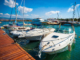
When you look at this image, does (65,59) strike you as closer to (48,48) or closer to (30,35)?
(48,48)

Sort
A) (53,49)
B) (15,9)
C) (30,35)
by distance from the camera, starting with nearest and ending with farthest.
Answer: (53,49) → (30,35) → (15,9)

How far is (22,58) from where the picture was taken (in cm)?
506

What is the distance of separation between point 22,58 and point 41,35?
8.09 m

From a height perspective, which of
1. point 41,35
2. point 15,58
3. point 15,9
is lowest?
point 15,58

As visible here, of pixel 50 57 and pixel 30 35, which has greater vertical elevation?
pixel 30 35

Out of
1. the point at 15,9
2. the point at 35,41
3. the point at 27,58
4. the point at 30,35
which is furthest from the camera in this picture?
the point at 15,9

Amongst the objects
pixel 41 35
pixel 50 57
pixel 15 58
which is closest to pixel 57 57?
pixel 50 57

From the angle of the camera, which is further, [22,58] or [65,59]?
[65,59]

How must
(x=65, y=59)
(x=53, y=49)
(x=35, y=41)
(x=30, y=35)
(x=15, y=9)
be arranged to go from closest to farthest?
(x=53, y=49), (x=65, y=59), (x=30, y=35), (x=35, y=41), (x=15, y=9)

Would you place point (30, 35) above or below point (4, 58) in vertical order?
above

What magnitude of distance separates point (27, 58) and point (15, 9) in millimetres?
23195

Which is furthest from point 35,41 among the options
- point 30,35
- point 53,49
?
point 53,49

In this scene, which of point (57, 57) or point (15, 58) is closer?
point (15, 58)

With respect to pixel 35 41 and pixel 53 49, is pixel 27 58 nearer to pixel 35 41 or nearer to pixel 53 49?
pixel 53 49
